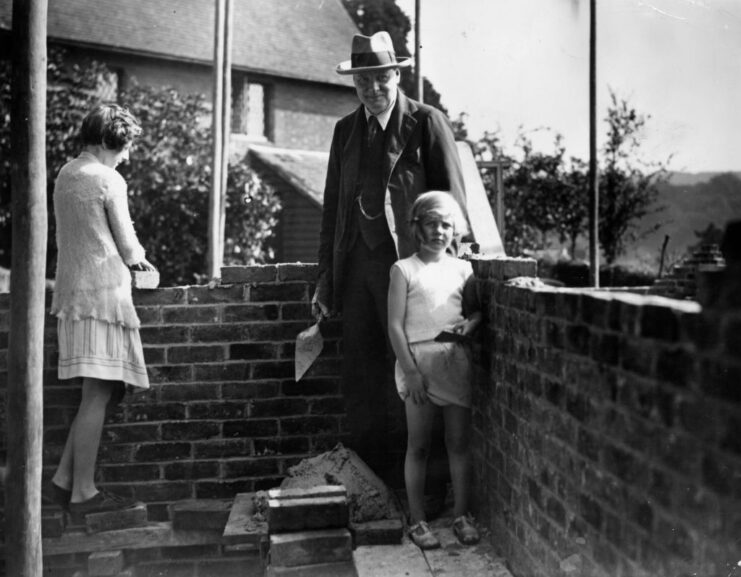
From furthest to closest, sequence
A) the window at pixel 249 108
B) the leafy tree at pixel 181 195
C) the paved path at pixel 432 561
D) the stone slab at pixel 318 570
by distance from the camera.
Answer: the window at pixel 249 108 < the leafy tree at pixel 181 195 < the stone slab at pixel 318 570 < the paved path at pixel 432 561

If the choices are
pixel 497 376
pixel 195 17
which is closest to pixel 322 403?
pixel 497 376

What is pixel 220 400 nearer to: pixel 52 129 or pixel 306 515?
pixel 306 515

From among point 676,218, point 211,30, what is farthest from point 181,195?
point 676,218

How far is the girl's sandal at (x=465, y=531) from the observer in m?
3.75

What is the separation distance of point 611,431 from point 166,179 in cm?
1529

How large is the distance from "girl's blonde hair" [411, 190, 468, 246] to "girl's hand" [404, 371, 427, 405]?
62 centimetres

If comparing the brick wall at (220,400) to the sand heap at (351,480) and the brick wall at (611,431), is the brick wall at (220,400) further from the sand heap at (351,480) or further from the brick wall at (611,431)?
the brick wall at (611,431)

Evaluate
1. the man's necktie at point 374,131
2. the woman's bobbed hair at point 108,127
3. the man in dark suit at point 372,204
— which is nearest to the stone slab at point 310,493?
the man in dark suit at point 372,204

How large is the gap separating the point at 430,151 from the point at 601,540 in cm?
228

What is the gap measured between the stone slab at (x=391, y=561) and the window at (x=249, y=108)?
20303 mm

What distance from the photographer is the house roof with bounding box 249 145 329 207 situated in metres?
20.3

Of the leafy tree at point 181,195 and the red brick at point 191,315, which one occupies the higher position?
the leafy tree at point 181,195

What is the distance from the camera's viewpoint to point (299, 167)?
21.6 meters

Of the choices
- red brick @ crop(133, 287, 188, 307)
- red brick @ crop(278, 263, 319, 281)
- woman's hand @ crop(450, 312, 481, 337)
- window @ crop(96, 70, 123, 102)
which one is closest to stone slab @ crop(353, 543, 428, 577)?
woman's hand @ crop(450, 312, 481, 337)
